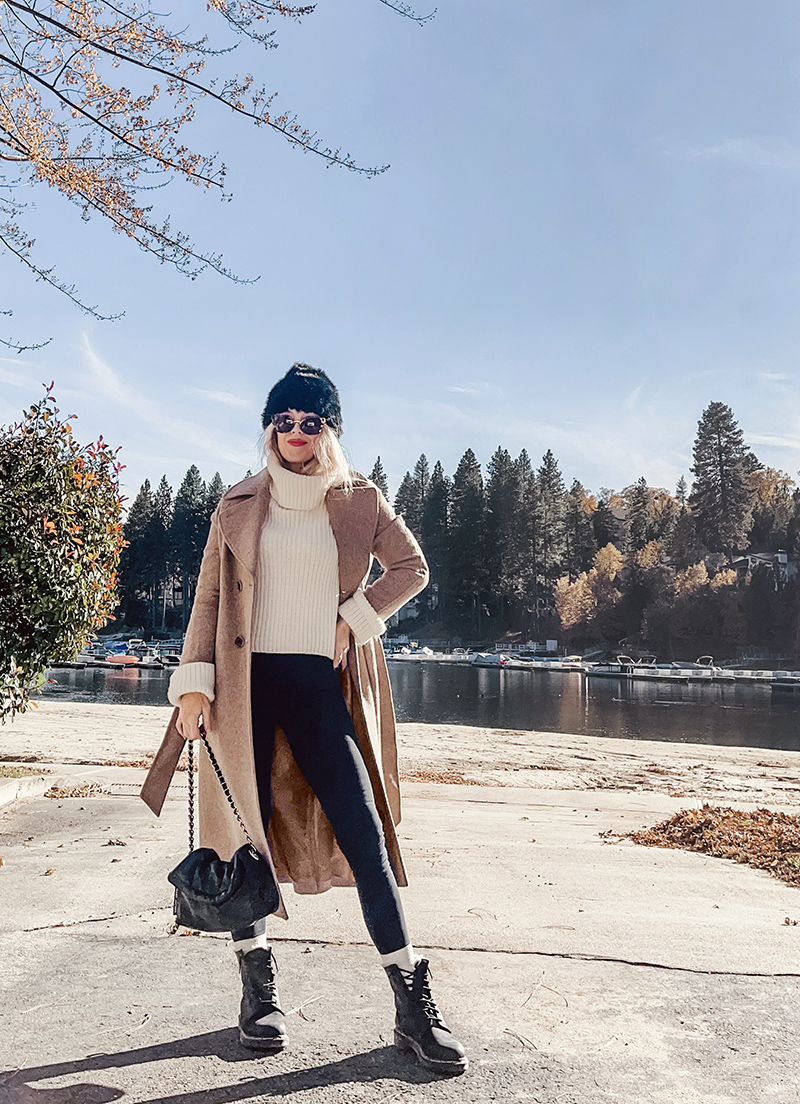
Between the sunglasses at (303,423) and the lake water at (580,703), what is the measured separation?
2625 cm

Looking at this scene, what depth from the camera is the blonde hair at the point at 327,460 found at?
268cm

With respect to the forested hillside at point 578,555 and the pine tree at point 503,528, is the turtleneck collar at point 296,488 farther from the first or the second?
the pine tree at point 503,528

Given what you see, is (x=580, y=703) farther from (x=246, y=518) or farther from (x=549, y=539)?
(x=549, y=539)

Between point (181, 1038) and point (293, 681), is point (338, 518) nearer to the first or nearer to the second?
point (293, 681)

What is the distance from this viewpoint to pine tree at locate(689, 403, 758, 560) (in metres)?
85.0

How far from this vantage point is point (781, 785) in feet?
49.0

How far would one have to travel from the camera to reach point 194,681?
2539 millimetres

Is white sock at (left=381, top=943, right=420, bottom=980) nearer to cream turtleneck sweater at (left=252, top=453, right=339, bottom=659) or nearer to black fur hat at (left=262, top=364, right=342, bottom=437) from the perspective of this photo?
cream turtleneck sweater at (left=252, top=453, right=339, bottom=659)

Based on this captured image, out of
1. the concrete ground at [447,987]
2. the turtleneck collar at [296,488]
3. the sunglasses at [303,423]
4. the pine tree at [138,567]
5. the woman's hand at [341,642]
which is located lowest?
the concrete ground at [447,987]

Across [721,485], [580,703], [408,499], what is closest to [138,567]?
[408,499]

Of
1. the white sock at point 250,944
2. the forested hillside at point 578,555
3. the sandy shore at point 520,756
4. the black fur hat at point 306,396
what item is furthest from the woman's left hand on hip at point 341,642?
the forested hillside at point 578,555

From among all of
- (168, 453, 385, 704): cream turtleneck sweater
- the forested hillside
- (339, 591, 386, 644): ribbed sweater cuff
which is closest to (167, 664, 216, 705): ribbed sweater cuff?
(168, 453, 385, 704): cream turtleneck sweater

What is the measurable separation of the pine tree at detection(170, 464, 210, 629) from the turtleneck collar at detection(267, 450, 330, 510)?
311 feet

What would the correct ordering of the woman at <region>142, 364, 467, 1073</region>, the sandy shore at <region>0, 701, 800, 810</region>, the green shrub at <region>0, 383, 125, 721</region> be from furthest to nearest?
the sandy shore at <region>0, 701, 800, 810</region> → the green shrub at <region>0, 383, 125, 721</region> → the woman at <region>142, 364, 467, 1073</region>
